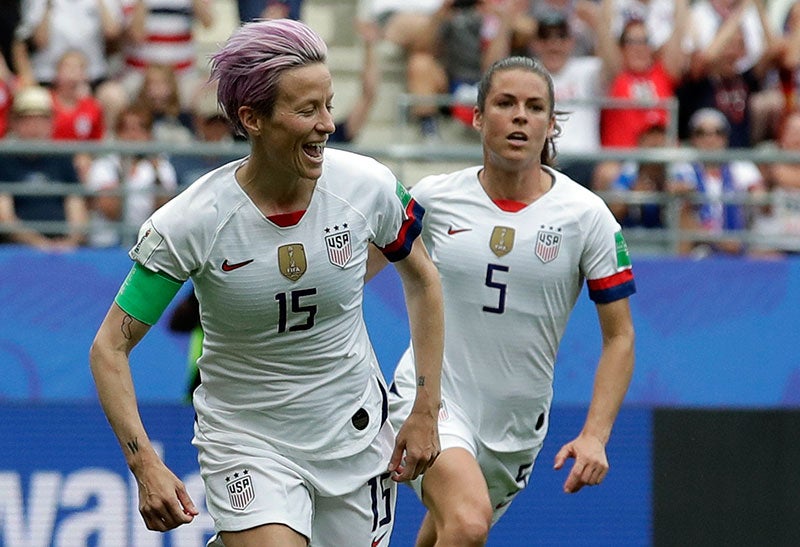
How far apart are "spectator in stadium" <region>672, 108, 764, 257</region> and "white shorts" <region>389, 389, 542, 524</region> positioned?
406 cm

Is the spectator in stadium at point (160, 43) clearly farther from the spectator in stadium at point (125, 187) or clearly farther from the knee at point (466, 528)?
the knee at point (466, 528)

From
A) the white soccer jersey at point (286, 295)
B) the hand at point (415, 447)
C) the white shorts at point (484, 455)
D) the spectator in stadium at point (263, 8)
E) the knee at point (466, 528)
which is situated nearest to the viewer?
the white soccer jersey at point (286, 295)

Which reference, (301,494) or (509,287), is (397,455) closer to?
(301,494)

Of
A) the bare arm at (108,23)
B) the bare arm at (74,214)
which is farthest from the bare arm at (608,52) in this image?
the bare arm at (74,214)

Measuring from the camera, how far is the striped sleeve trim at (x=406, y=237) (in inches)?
192

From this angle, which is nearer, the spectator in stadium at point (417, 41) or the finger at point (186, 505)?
the finger at point (186, 505)

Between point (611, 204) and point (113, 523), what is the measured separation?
4.28 m

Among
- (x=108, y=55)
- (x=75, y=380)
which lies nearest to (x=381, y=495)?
(x=75, y=380)

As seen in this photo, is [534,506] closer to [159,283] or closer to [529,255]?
[529,255]

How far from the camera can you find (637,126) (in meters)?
10.6

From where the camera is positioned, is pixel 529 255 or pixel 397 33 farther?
pixel 397 33

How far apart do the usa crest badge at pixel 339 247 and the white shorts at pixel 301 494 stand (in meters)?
0.64

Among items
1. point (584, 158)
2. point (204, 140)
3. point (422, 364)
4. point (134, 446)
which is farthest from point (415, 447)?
point (204, 140)

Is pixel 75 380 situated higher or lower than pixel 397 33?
lower
